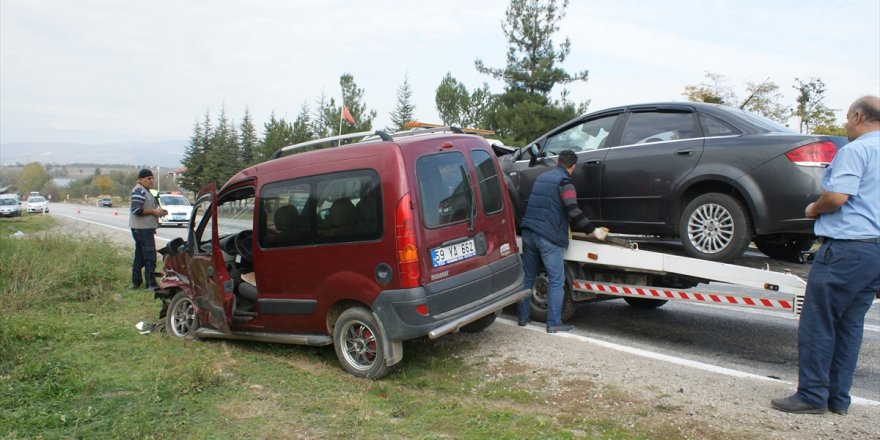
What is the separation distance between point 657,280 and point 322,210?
3.24 m

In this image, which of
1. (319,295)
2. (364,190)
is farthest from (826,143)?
(319,295)

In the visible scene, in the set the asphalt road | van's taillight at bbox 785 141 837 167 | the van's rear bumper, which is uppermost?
van's taillight at bbox 785 141 837 167

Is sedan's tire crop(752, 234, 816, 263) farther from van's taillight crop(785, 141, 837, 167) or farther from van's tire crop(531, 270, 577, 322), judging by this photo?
van's tire crop(531, 270, 577, 322)

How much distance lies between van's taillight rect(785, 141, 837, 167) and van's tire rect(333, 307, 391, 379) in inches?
139

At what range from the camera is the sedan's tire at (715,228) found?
495 cm

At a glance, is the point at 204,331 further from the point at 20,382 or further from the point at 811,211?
the point at 811,211

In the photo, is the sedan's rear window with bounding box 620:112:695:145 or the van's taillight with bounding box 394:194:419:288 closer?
the van's taillight with bounding box 394:194:419:288

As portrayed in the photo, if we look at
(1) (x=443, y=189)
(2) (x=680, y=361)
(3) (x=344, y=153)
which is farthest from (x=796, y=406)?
(3) (x=344, y=153)

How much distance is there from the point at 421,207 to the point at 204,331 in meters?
2.87

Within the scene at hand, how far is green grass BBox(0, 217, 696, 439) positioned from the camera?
3725mm

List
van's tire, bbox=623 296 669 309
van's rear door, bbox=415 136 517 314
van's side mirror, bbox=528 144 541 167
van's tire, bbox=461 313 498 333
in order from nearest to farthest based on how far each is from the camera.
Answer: van's rear door, bbox=415 136 517 314
van's tire, bbox=461 313 498 333
van's side mirror, bbox=528 144 541 167
van's tire, bbox=623 296 669 309

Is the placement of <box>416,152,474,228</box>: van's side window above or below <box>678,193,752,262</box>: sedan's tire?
above

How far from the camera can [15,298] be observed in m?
7.16

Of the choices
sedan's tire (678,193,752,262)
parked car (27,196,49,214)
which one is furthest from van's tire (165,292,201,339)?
parked car (27,196,49,214)
